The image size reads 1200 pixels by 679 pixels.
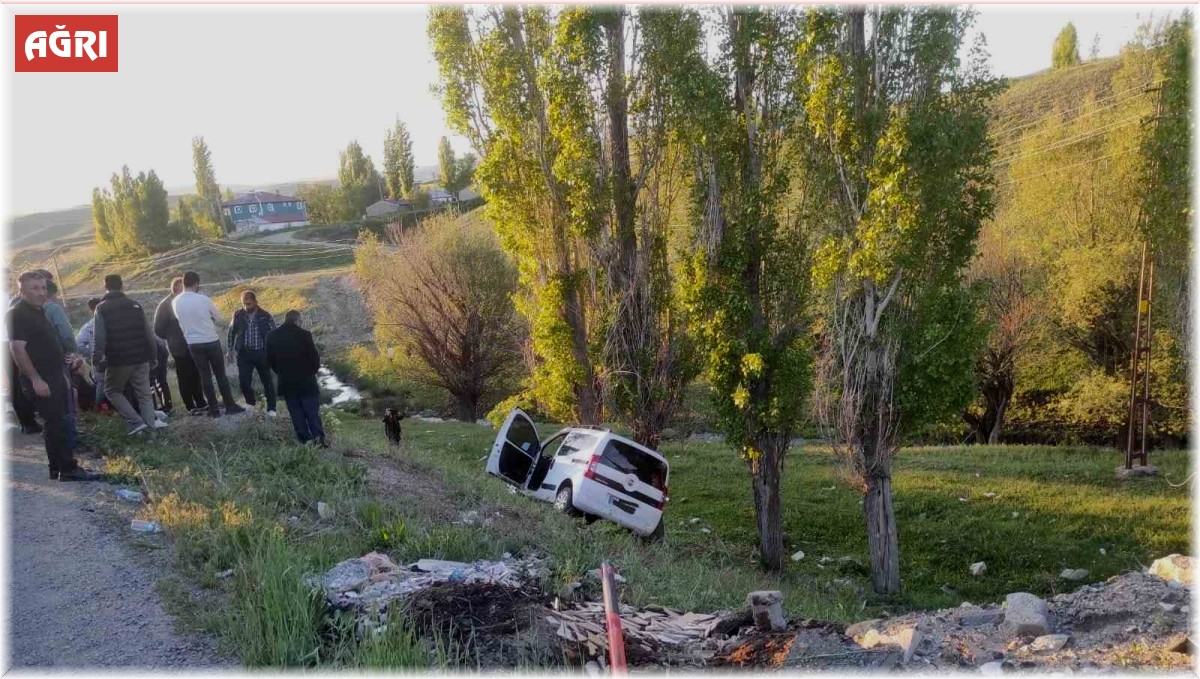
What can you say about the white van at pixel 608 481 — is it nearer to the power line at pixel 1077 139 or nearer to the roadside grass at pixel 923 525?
the roadside grass at pixel 923 525

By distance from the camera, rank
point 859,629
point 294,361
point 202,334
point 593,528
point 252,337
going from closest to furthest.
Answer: point 859,629 < point 294,361 < point 593,528 < point 202,334 < point 252,337

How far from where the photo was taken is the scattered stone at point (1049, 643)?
5182 millimetres

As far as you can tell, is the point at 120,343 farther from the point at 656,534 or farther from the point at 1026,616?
the point at 1026,616

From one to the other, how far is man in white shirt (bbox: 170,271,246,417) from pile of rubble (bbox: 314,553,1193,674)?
237 inches

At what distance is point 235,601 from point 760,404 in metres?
8.93

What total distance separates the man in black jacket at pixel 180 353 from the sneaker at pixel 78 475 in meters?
2.97

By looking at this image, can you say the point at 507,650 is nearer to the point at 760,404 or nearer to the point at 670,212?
the point at 760,404

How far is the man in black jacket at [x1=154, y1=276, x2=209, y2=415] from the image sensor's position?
10.7 metres

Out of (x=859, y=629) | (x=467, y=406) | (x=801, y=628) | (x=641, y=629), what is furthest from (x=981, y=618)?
(x=467, y=406)

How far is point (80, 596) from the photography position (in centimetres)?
556

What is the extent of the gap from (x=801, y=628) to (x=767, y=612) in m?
0.30

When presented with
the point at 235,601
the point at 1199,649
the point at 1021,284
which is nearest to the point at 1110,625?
the point at 1199,649

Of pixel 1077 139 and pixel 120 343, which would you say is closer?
pixel 120 343

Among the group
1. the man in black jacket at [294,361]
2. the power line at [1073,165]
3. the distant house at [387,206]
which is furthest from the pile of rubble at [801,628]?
the distant house at [387,206]
